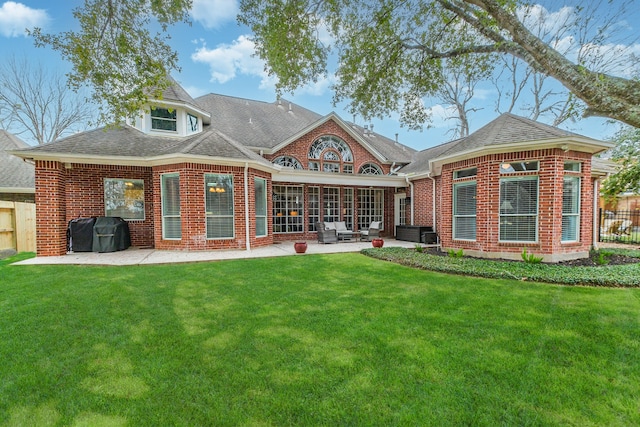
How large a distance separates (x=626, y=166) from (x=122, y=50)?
18.5 meters

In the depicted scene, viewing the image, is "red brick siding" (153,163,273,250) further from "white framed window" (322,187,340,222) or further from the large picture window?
"white framed window" (322,187,340,222)

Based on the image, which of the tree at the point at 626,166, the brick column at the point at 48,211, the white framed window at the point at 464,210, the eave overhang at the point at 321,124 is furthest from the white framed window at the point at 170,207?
the tree at the point at 626,166

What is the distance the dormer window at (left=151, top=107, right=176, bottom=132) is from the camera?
11219 millimetres

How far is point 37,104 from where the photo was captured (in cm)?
2084

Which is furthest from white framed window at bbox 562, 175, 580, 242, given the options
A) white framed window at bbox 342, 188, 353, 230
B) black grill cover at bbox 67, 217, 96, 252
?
black grill cover at bbox 67, 217, 96, 252

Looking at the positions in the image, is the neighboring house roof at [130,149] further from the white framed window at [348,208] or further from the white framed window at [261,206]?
the white framed window at [348,208]

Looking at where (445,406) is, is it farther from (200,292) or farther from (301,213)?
(301,213)

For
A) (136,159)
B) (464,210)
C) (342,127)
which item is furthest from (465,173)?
(136,159)

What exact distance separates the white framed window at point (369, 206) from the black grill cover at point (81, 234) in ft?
35.6

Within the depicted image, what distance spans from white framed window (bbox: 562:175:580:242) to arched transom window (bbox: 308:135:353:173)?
8.91 meters

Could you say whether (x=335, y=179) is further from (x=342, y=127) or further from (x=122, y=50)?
(x=122, y=50)

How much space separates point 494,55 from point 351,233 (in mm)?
7754

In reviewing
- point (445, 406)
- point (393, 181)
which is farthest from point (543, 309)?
point (393, 181)

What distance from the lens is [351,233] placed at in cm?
1230
